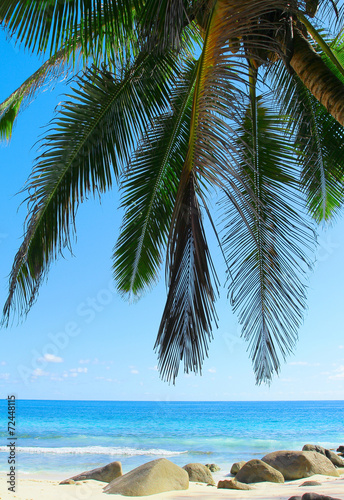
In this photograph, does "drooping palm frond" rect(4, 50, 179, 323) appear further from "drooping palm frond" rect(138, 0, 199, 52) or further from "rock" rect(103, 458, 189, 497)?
"rock" rect(103, 458, 189, 497)

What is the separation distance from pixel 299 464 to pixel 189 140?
9.97 metres

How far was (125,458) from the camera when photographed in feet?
55.6

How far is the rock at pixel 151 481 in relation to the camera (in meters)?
8.57

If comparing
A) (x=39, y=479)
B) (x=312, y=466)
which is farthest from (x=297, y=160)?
(x=39, y=479)

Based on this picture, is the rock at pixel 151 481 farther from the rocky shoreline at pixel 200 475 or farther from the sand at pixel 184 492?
the sand at pixel 184 492

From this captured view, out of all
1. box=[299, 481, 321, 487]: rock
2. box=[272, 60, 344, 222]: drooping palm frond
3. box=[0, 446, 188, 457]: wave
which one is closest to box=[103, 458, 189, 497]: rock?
box=[299, 481, 321, 487]: rock

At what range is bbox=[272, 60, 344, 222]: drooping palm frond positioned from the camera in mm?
5000

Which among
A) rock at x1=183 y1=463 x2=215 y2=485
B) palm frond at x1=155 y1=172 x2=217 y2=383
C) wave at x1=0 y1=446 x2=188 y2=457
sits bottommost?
wave at x1=0 y1=446 x2=188 y2=457

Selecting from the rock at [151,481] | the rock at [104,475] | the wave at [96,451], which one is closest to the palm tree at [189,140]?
the rock at [151,481]

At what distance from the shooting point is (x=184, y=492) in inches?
352

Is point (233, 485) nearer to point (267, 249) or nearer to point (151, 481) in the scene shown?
point (151, 481)

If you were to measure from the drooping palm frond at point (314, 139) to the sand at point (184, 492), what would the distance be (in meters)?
5.72

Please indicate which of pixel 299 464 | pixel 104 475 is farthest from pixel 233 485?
pixel 104 475

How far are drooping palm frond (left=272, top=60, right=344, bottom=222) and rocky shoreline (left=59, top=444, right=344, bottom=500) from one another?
6441 mm
